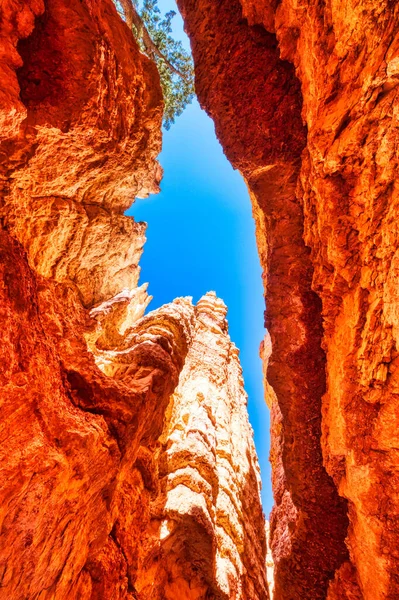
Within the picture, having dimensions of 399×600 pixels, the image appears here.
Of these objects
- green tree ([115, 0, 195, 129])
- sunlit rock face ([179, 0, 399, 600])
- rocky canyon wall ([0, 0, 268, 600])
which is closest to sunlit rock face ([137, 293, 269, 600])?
rocky canyon wall ([0, 0, 268, 600])

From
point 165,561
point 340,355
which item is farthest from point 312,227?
point 165,561

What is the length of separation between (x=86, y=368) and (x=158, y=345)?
5.30 m

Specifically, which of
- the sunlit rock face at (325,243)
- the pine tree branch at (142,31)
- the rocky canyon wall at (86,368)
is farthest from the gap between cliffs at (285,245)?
the pine tree branch at (142,31)

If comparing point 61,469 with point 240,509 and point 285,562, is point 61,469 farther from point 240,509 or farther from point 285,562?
point 240,509

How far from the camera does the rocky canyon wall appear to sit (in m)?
4.02

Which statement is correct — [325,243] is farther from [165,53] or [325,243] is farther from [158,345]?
[165,53]

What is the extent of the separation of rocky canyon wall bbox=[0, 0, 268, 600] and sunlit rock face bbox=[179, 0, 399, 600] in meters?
2.62

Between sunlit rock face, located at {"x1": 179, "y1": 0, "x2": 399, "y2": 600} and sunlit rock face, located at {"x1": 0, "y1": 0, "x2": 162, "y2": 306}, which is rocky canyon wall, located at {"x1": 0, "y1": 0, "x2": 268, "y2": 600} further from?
sunlit rock face, located at {"x1": 179, "y1": 0, "x2": 399, "y2": 600}

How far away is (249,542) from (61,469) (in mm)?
12458

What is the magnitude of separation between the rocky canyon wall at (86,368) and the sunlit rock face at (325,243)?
2619 mm

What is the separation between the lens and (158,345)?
436 inches

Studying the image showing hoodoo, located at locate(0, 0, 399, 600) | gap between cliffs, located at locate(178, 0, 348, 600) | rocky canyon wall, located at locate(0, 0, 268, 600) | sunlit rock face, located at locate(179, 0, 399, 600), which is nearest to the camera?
rocky canyon wall, located at locate(0, 0, 268, 600)

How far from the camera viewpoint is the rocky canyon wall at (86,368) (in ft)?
13.2

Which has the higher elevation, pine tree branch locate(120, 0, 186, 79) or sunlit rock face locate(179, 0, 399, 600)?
pine tree branch locate(120, 0, 186, 79)
